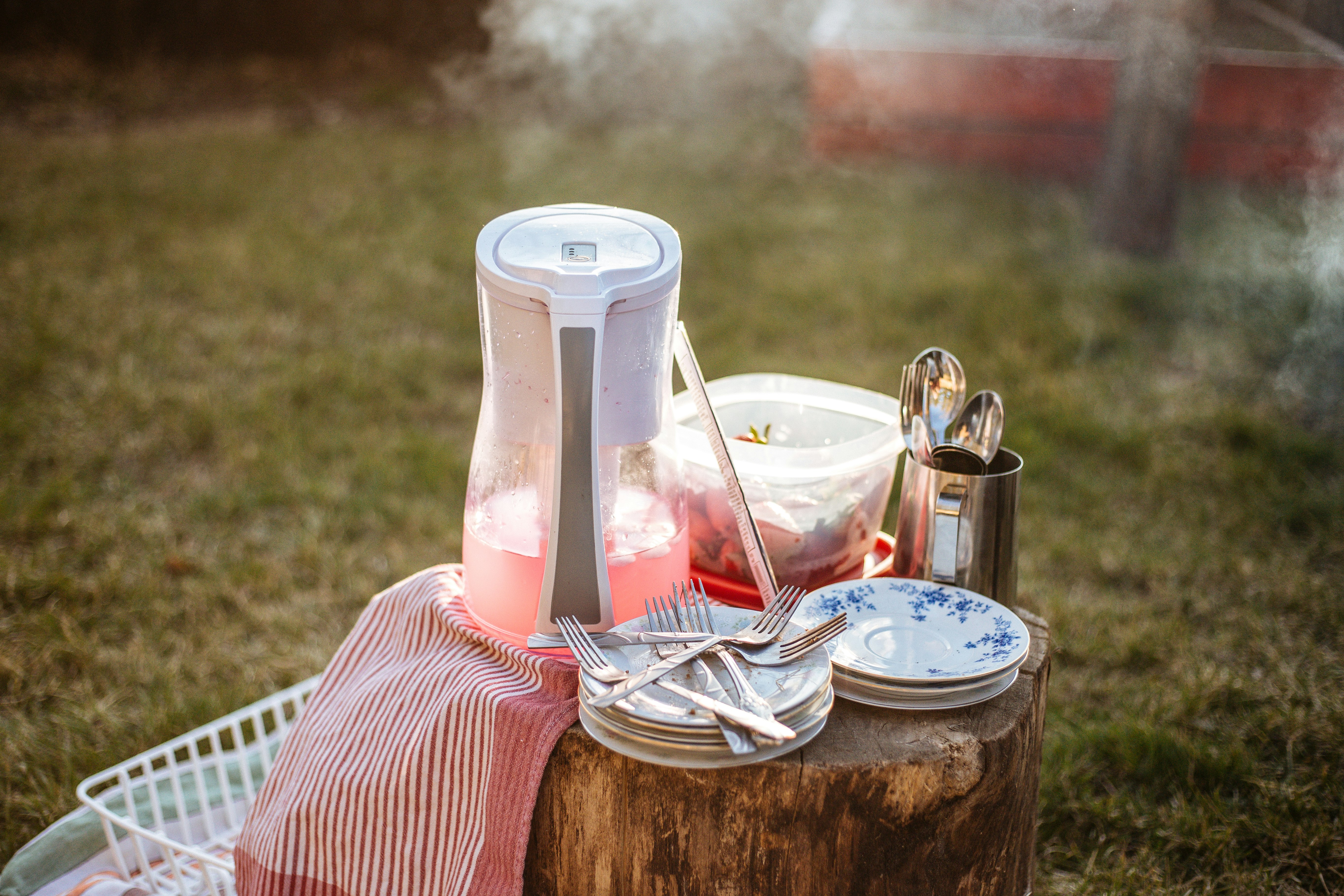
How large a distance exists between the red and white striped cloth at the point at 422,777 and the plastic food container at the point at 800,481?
1.01 ft

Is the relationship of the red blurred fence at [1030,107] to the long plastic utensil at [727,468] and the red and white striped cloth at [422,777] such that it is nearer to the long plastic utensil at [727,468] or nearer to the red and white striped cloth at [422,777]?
the long plastic utensil at [727,468]

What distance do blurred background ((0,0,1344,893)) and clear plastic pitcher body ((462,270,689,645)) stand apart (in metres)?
0.94

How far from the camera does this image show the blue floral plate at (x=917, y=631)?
1.10 metres

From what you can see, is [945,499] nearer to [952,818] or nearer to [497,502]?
[952,818]

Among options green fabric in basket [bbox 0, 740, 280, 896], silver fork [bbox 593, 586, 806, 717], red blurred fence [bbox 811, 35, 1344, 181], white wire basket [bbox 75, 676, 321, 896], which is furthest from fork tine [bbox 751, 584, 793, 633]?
red blurred fence [bbox 811, 35, 1344, 181]

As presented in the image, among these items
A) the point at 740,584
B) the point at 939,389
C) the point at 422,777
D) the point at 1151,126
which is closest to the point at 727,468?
the point at 740,584

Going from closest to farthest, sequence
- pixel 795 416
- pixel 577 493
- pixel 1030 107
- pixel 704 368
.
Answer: pixel 577 493 < pixel 795 416 < pixel 704 368 < pixel 1030 107

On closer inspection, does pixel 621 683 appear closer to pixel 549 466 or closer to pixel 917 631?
pixel 549 466

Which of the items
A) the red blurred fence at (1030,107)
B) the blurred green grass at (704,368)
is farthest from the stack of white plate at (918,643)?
the red blurred fence at (1030,107)

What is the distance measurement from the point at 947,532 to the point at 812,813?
41 cm

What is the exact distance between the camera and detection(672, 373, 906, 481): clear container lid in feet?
4.37

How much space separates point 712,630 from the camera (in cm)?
112

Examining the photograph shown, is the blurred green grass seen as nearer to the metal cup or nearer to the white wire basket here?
the white wire basket

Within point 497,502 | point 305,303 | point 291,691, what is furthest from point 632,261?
point 305,303
